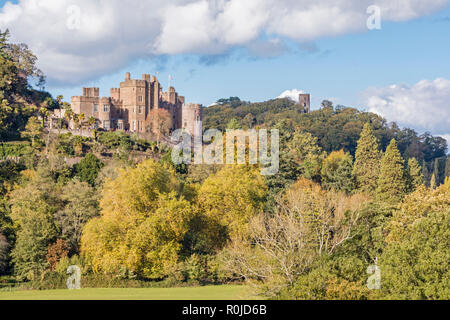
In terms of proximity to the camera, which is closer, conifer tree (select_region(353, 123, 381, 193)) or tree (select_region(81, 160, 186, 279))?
tree (select_region(81, 160, 186, 279))

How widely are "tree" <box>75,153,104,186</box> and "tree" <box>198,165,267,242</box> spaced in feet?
39.2

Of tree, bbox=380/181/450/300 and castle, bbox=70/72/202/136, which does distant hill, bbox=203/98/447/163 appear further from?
tree, bbox=380/181/450/300

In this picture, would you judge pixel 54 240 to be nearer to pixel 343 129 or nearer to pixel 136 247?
pixel 136 247

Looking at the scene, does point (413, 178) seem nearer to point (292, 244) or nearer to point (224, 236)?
point (224, 236)

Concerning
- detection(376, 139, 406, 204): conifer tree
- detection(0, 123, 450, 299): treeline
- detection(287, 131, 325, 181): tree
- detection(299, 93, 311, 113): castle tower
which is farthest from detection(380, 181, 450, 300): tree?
detection(299, 93, 311, 113): castle tower

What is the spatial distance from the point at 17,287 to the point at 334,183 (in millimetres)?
26797

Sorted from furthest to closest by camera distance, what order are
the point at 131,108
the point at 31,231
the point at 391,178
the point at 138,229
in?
the point at 131,108, the point at 391,178, the point at 31,231, the point at 138,229

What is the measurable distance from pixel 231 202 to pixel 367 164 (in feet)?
65.3

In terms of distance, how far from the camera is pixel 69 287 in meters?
34.1

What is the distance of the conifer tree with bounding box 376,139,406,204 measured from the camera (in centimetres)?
4734

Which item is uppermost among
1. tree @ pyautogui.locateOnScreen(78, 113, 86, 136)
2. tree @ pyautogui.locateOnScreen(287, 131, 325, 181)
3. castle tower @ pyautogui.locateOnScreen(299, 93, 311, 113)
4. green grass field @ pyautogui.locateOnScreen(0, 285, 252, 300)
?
castle tower @ pyautogui.locateOnScreen(299, 93, 311, 113)

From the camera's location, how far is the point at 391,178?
48.0m

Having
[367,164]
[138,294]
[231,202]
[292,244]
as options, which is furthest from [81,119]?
[292,244]
